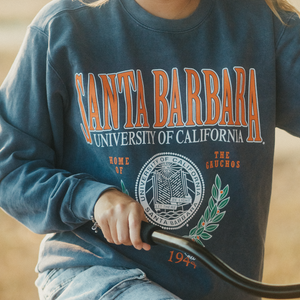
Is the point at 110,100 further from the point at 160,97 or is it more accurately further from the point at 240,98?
the point at 240,98

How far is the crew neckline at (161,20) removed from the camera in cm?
67

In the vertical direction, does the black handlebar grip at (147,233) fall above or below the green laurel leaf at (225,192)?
above

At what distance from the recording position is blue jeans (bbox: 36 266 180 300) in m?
→ 0.58

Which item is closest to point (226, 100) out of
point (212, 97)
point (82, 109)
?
point (212, 97)

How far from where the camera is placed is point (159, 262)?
0.65m

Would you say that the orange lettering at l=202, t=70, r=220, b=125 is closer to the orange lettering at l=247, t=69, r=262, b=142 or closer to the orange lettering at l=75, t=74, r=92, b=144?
the orange lettering at l=247, t=69, r=262, b=142

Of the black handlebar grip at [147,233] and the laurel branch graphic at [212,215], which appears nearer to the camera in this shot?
the black handlebar grip at [147,233]

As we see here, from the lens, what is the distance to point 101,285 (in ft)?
1.96

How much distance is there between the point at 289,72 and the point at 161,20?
0.25m

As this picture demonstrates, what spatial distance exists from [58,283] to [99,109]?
0.97ft

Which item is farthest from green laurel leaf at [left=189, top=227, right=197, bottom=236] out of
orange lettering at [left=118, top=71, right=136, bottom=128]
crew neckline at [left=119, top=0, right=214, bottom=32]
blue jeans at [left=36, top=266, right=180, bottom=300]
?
crew neckline at [left=119, top=0, right=214, bottom=32]

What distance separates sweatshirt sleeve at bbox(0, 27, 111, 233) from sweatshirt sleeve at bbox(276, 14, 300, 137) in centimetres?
39

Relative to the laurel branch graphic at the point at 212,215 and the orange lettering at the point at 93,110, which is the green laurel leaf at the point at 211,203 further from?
the orange lettering at the point at 93,110

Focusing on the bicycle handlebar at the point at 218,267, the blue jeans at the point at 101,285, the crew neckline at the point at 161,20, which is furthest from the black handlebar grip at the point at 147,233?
the crew neckline at the point at 161,20
